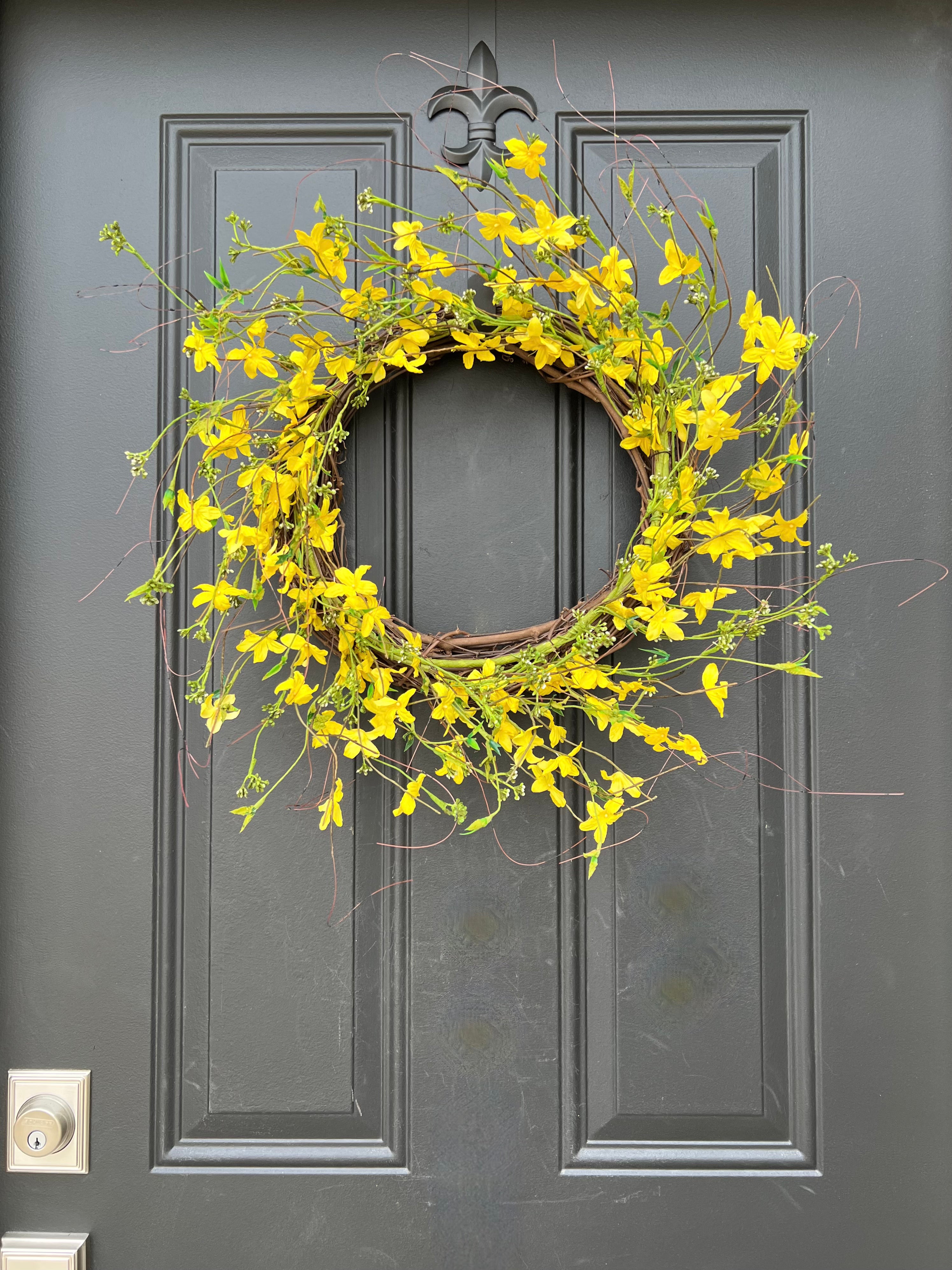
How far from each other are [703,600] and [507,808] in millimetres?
348

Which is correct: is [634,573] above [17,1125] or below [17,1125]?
above

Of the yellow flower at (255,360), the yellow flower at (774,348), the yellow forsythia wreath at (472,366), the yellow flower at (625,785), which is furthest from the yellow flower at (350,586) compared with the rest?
the yellow flower at (774,348)

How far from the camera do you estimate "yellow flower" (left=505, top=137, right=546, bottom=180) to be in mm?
808

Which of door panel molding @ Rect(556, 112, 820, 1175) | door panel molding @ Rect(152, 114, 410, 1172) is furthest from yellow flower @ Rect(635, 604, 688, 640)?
door panel molding @ Rect(152, 114, 410, 1172)

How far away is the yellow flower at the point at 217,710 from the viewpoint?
2.85 feet

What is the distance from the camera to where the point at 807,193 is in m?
1.03

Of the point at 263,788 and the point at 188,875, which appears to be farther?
the point at 188,875

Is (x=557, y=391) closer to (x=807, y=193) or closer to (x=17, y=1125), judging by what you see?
(x=807, y=193)

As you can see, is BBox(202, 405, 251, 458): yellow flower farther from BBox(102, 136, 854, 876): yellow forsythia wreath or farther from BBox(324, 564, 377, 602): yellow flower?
BBox(324, 564, 377, 602): yellow flower

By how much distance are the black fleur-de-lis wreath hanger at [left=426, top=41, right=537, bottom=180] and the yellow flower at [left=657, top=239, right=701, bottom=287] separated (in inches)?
11.6

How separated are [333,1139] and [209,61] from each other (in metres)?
1.31

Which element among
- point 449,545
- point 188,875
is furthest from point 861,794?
point 188,875

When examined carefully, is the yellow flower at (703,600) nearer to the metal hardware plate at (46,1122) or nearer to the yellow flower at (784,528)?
the yellow flower at (784,528)

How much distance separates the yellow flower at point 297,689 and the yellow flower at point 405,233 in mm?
440
